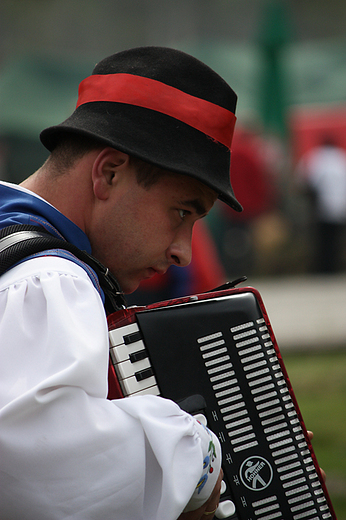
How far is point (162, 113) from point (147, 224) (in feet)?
0.94

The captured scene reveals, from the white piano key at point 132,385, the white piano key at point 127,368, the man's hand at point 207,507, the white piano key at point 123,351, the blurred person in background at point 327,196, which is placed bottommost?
the blurred person in background at point 327,196

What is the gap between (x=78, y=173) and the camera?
1.65 m

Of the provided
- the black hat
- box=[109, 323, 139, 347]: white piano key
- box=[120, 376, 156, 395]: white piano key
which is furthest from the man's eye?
box=[120, 376, 156, 395]: white piano key

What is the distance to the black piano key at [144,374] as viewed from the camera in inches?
63.8

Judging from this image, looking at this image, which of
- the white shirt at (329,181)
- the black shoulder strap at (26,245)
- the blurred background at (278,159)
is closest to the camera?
the black shoulder strap at (26,245)

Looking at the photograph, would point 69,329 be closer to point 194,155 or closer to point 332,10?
point 194,155

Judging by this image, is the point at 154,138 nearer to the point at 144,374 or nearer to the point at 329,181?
the point at 144,374

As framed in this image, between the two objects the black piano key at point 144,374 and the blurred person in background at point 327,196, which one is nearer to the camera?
A: the black piano key at point 144,374

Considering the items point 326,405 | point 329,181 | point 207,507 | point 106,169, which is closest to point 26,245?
point 106,169

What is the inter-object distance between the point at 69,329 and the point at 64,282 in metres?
0.11

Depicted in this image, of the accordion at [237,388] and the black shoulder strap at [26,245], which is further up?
the black shoulder strap at [26,245]

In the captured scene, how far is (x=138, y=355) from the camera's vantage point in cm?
164

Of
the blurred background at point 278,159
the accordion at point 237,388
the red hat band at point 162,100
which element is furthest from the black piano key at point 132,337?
the blurred background at point 278,159

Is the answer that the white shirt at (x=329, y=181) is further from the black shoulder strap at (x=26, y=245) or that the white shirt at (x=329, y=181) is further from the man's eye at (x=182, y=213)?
the black shoulder strap at (x=26, y=245)
